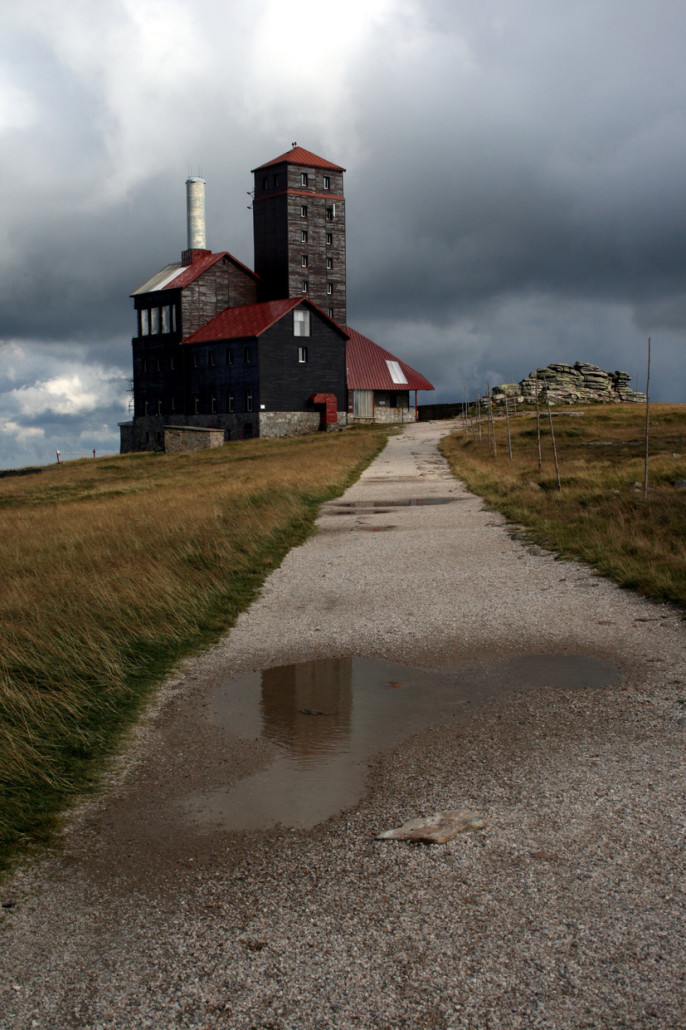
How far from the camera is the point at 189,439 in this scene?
56.2 meters

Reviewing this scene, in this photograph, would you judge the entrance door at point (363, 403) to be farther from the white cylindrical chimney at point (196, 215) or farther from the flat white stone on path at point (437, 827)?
the flat white stone on path at point (437, 827)

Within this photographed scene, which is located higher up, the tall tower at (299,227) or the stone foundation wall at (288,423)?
the tall tower at (299,227)

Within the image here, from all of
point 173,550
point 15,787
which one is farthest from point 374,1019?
point 173,550

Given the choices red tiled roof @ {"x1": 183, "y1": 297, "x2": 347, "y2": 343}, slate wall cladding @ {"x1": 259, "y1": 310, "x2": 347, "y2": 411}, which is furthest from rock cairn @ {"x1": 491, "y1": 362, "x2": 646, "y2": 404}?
red tiled roof @ {"x1": 183, "y1": 297, "x2": 347, "y2": 343}

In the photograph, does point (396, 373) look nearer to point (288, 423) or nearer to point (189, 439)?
point (288, 423)

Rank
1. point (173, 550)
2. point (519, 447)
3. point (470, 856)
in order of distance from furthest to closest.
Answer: point (519, 447), point (173, 550), point (470, 856)

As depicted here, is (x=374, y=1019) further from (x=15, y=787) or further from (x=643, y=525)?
(x=643, y=525)

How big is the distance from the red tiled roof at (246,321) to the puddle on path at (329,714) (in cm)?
5231

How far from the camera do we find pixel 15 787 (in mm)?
4863

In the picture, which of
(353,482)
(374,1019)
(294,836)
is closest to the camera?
(374,1019)

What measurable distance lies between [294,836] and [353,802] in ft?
1.52

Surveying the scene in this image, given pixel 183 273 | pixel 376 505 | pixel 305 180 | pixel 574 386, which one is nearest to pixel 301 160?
pixel 305 180

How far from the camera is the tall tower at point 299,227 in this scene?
6353cm

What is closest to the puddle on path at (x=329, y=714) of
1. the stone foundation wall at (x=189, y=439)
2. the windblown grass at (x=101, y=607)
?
the windblown grass at (x=101, y=607)
